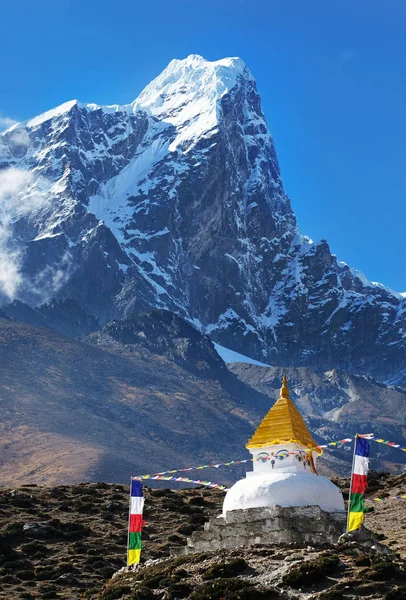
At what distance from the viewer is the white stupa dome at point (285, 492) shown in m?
43.3

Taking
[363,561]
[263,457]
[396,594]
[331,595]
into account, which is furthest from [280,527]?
[396,594]

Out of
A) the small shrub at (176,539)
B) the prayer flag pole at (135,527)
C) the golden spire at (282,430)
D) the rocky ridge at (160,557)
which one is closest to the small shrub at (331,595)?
the rocky ridge at (160,557)

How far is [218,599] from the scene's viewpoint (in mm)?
37594

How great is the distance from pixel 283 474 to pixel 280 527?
243 centimetres

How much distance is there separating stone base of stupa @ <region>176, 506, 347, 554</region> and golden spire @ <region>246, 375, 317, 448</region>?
10.7 feet

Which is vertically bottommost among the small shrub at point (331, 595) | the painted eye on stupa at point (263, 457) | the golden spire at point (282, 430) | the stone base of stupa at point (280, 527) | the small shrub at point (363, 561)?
the small shrub at point (331, 595)

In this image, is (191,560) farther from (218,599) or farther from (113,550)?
(113,550)

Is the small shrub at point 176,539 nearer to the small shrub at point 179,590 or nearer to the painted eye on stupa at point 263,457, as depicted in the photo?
the painted eye on stupa at point 263,457

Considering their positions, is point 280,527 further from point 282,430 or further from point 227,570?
point 282,430

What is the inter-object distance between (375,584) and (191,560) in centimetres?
898

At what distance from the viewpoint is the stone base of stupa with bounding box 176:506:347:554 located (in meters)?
42.3

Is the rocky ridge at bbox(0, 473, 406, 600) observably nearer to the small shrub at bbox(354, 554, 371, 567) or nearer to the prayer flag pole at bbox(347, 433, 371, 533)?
the small shrub at bbox(354, 554, 371, 567)

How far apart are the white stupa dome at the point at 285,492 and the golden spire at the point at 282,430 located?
149 cm

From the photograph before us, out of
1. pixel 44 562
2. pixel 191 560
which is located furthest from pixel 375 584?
pixel 44 562
